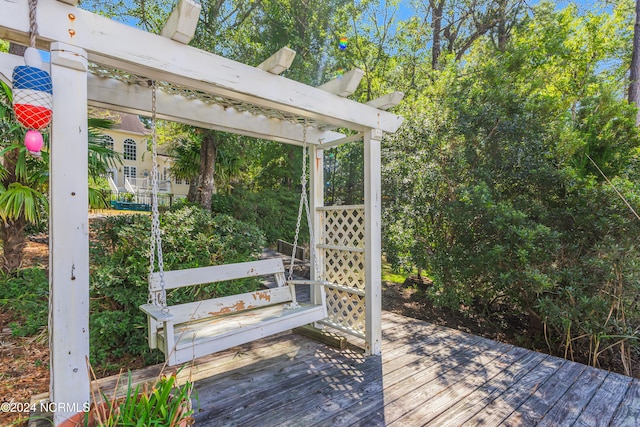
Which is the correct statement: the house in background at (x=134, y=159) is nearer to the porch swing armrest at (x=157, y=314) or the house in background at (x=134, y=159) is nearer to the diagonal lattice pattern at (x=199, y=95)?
the diagonal lattice pattern at (x=199, y=95)

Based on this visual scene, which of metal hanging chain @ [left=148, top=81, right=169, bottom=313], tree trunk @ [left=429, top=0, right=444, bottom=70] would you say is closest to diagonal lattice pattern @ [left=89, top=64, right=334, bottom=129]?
metal hanging chain @ [left=148, top=81, right=169, bottom=313]

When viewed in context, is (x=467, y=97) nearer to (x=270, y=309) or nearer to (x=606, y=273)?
(x=606, y=273)

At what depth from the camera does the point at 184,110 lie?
2418 mm

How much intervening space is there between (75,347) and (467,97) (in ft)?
14.7

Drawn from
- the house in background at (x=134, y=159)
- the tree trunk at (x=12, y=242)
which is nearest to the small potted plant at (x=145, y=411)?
the tree trunk at (x=12, y=242)

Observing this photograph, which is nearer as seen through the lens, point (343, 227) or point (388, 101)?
point (388, 101)

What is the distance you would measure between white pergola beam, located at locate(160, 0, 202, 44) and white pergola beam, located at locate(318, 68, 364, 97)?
0.96 metres

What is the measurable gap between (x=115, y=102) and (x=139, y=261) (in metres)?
1.35

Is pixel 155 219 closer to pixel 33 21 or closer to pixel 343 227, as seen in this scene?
pixel 33 21

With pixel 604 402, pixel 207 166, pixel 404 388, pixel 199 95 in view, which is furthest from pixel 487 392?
pixel 207 166

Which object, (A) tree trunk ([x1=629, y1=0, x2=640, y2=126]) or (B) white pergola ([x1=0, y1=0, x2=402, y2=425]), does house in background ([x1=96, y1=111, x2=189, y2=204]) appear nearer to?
(B) white pergola ([x1=0, y1=0, x2=402, y2=425])

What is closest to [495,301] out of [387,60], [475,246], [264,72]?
[475,246]

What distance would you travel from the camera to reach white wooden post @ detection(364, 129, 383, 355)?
262cm

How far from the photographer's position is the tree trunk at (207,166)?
5.92 m
